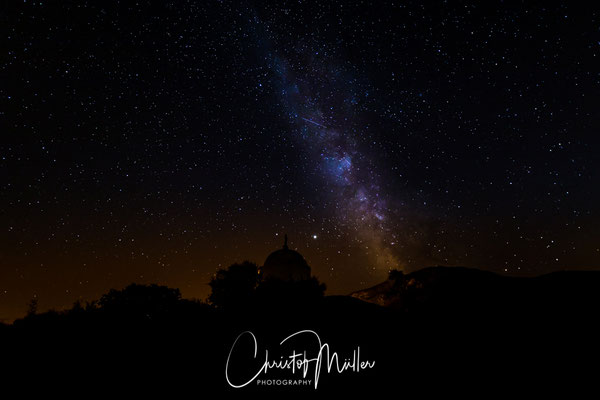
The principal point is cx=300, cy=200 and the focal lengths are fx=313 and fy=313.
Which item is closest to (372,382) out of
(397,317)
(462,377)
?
(462,377)

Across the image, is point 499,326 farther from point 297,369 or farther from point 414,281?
point 297,369

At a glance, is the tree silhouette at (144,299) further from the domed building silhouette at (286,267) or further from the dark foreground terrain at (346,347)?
the dark foreground terrain at (346,347)

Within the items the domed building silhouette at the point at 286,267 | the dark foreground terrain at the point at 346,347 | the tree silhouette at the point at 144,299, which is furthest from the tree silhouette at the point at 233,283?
the dark foreground terrain at the point at 346,347

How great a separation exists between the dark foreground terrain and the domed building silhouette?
47.8 feet

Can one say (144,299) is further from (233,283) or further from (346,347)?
(346,347)

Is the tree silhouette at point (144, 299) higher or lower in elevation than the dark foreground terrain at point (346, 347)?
higher

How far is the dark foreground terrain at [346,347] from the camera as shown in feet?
33.7

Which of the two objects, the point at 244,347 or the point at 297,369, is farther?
the point at 244,347

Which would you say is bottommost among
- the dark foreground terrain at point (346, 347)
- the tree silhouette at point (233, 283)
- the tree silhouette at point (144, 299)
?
the dark foreground terrain at point (346, 347)

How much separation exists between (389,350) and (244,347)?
19.7ft

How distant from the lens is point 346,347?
12.6m

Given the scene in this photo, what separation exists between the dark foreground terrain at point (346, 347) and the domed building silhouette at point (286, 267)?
573 inches

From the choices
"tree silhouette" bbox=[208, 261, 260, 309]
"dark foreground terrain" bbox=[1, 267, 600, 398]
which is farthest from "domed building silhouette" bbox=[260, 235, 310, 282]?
"dark foreground terrain" bbox=[1, 267, 600, 398]

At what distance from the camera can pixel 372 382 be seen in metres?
10.8
